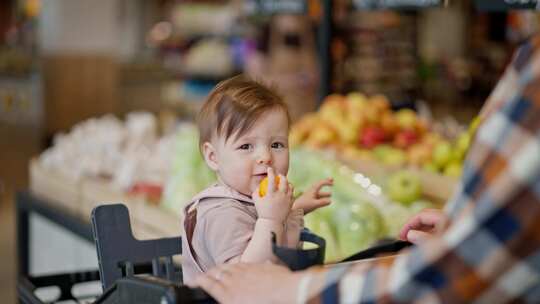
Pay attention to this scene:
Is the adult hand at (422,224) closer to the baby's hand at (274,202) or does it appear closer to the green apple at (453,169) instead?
the baby's hand at (274,202)

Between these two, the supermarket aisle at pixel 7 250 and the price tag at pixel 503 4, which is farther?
the supermarket aisle at pixel 7 250

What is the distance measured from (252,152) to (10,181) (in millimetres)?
7519

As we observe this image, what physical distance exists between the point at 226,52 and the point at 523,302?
32.8 feet

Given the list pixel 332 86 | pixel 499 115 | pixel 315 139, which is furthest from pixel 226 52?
pixel 499 115

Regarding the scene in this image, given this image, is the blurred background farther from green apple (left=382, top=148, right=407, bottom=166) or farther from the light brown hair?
the light brown hair

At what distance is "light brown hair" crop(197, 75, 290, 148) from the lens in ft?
5.52

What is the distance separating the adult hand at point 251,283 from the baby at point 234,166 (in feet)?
0.73

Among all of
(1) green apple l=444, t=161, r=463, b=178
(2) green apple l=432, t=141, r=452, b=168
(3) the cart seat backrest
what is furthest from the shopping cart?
(2) green apple l=432, t=141, r=452, b=168

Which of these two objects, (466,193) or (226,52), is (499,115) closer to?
(466,193)

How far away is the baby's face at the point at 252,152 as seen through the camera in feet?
5.57

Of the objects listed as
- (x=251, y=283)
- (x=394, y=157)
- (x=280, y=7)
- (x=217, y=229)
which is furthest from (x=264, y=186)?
(x=280, y=7)

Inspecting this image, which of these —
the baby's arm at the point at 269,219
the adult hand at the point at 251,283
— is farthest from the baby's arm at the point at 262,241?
the adult hand at the point at 251,283

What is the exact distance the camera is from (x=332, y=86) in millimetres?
5449

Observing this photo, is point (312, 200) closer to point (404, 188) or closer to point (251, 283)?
point (251, 283)
